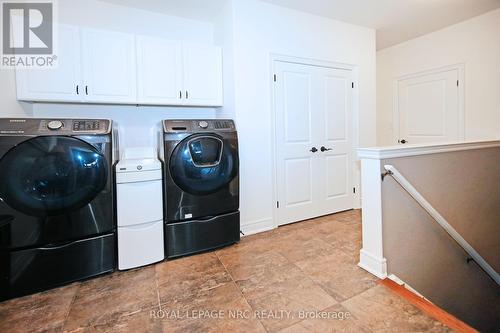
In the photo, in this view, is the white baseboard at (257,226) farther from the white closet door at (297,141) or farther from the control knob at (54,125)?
the control knob at (54,125)

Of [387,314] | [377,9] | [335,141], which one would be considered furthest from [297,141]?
[387,314]

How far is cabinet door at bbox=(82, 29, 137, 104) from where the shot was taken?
2328 mm

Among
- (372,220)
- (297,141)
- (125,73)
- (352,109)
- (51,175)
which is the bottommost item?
(372,220)

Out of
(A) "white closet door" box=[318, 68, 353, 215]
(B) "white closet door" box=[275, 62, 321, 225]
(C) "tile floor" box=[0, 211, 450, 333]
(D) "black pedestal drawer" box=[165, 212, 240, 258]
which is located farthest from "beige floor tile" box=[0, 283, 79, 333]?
(A) "white closet door" box=[318, 68, 353, 215]

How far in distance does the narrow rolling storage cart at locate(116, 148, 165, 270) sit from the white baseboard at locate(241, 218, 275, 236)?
913 millimetres

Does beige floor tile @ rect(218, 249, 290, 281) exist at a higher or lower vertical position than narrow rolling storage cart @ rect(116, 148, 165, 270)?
lower

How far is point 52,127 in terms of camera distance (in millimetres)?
1794

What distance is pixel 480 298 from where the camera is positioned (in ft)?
8.56

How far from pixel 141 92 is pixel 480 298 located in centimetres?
415

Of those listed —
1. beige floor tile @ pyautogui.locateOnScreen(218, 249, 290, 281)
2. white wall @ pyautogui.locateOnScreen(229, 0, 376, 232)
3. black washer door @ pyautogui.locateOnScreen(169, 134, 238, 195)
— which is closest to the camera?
beige floor tile @ pyautogui.locateOnScreen(218, 249, 290, 281)

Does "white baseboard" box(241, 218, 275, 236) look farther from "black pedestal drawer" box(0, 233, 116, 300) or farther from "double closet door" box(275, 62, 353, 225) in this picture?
"black pedestal drawer" box(0, 233, 116, 300)

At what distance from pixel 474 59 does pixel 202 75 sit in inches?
144

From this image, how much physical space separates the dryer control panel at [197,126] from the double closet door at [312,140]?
2.49 ft

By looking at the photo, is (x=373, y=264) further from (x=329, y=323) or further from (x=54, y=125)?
(x=54, y=125)
